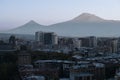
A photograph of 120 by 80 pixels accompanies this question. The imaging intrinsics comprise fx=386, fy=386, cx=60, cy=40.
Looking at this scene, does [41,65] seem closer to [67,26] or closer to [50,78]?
[50,78]

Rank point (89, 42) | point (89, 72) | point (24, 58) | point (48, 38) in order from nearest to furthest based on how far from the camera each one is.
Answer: point (89, 72) < point (24, 58) < point (89, 42) < point (48, 38)

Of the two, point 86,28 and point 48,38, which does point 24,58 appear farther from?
point 86,28

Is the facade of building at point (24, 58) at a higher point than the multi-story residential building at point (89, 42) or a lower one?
lower

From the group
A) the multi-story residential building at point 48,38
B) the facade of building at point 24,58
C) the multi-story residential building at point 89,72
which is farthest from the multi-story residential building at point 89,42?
the multi-story residential building at point 89,72

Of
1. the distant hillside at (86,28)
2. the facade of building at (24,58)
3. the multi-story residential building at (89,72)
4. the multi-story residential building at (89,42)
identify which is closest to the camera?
the multi-story residential building at (89,72)

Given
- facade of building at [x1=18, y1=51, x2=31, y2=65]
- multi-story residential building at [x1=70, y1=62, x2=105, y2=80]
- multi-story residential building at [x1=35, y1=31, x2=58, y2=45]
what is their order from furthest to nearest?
multi-story residential building at [x1=35, y1=31, x2=58, y2=45]
facade of building at [x1=18, y1=51, x2=31, y2=65]
multi-story residential building at [x1=70, y1=62, x2=105, y2=80]

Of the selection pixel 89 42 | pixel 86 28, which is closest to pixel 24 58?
pixel 89 42

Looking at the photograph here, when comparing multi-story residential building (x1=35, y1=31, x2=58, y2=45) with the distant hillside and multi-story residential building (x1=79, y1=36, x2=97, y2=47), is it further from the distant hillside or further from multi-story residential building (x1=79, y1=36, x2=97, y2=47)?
the distant hillside

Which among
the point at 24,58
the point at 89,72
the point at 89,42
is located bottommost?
the point at 89,72

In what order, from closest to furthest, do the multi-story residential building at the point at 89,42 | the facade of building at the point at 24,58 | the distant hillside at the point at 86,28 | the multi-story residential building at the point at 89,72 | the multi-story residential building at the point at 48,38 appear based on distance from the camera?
the multi-story residential building at the point at 89,72 < the facade of building at the point at 24,58 < the multi-story residential building at the point at 48,38 < the multi-story residential building at the point at 89,42 < the distant hillside at the point at 86,28

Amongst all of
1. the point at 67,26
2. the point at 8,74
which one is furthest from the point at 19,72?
the point at 67,26

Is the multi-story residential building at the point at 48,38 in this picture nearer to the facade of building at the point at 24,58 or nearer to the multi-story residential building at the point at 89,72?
the facade of building at the point at 24,58

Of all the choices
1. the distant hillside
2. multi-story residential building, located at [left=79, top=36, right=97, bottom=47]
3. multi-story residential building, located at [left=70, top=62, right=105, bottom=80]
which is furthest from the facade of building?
the distant hillside
